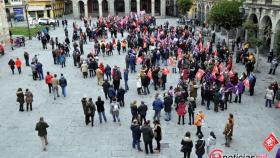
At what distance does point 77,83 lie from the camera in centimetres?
2475

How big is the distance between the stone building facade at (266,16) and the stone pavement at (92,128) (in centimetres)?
858

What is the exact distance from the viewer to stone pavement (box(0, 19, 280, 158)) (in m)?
15.0

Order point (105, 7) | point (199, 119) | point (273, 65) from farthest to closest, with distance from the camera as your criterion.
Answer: point (105, 7) < point (273, 65) < point (199, 119)

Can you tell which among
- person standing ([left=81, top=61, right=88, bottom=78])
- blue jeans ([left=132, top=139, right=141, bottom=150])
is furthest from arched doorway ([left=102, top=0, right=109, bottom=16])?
blue jeans ([left=132, top=139, right=141, bottom=150])

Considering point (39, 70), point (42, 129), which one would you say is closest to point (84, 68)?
point (39, 70)

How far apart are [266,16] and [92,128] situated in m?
23.8

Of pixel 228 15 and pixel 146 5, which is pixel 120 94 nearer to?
pixel 228 15

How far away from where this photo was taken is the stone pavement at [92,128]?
1495 centimetres

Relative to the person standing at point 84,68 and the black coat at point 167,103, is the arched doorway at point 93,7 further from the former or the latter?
the black coat at point 167,103

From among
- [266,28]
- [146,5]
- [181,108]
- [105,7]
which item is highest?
[146,5]

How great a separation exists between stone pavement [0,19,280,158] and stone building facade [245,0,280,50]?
8582 mm

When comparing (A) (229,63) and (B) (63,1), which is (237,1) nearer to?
(A) (229,63)

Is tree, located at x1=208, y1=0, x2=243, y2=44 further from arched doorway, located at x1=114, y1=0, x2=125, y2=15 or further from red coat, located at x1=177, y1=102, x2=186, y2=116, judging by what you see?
arched doorway, located at x1=114, y1=0, x2=125, y2=15

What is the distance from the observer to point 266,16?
33500 mm
